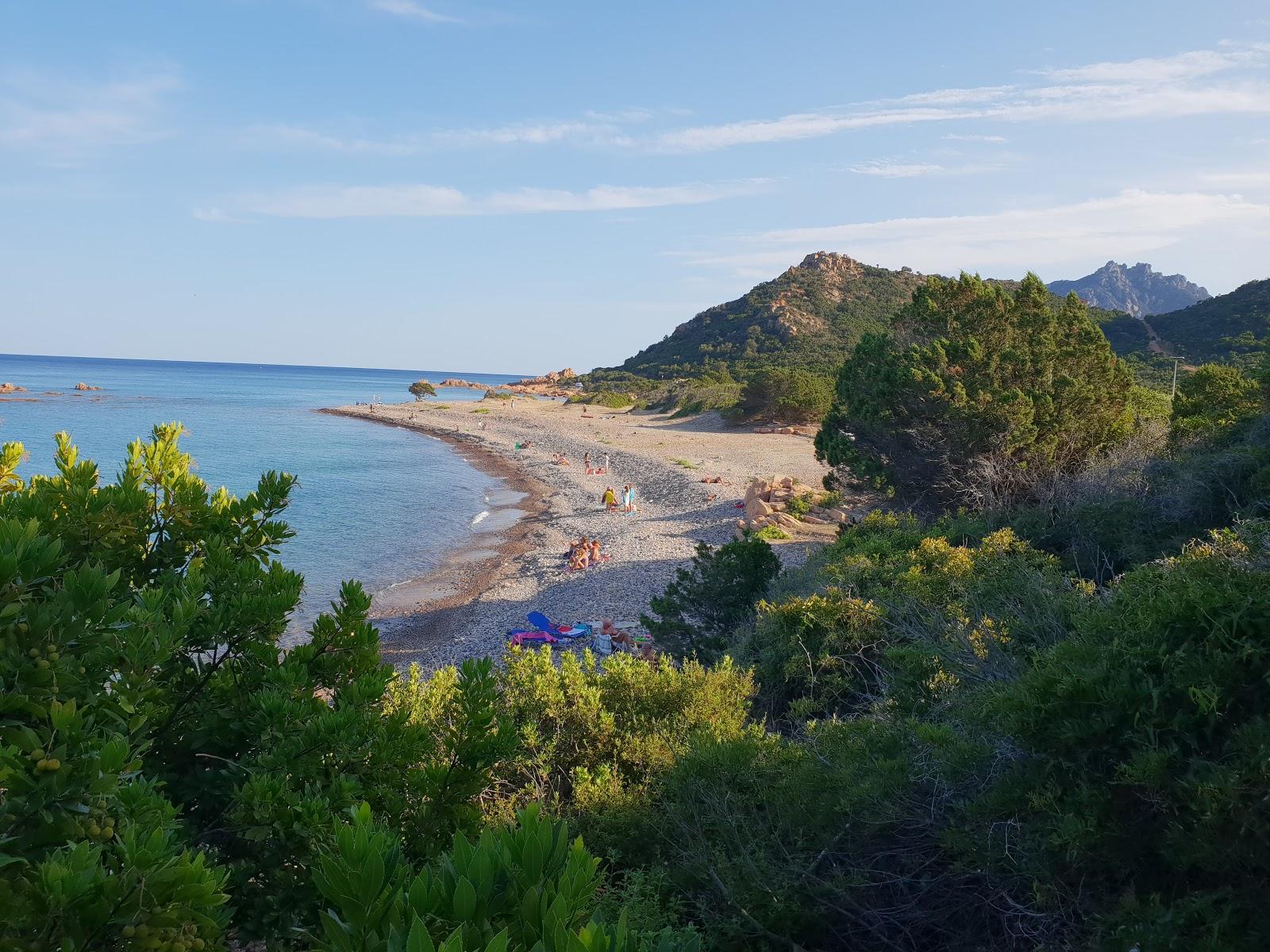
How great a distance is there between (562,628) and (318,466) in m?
28.6

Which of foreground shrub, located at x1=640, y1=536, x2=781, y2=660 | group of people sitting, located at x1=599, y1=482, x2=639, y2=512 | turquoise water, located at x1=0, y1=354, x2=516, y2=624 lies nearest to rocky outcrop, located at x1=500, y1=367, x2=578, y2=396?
turquoise water, located at x1=0, y1=354, x2=516, y2=624

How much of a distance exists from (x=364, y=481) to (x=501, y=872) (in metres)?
34.3

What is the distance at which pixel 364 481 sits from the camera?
34312mm

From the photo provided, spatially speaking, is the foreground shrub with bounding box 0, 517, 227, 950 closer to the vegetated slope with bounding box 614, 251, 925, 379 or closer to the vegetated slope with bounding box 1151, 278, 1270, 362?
the vegetated slope with bounding box 1151, 278, 1270, 362

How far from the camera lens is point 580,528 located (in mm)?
24969

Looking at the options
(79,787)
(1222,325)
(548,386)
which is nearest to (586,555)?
(79,787)

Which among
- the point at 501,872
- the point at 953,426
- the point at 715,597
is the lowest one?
the point at 715,597

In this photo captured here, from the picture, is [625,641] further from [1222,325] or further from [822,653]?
[1222,325]

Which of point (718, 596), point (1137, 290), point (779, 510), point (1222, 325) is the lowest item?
point (718, 596)

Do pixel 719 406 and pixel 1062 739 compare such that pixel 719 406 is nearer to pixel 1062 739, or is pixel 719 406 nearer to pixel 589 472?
pixel 589 472

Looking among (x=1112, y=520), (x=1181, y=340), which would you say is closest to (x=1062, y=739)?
(x=1112, y=520)

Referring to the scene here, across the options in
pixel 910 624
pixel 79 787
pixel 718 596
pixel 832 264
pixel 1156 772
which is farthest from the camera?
pixel 832 264

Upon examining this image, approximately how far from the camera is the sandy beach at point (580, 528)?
15945 mm

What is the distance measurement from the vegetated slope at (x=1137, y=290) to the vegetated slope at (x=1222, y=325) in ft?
230
